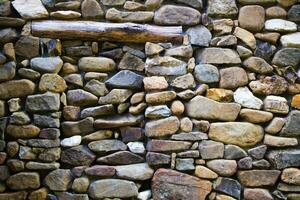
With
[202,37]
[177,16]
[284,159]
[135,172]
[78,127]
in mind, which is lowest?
[135,172]

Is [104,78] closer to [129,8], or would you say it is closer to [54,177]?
[129,8]

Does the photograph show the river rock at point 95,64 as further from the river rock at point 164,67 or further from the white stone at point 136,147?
the white stone at point 136,147

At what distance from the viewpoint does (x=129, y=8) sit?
2184 mm

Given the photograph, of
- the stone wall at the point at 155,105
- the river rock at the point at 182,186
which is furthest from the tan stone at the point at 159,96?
the river rock at the point at 182,186

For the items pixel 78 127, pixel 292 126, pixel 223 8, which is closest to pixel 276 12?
pixel 223 8

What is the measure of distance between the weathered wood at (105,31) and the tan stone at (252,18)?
0.39 m

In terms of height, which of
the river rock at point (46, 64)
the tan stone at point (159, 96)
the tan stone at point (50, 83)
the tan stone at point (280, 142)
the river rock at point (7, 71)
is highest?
the river rock at point (46, 64)

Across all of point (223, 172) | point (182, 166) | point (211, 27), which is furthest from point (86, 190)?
point (211, 27)

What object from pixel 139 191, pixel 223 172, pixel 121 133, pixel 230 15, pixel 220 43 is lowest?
pixel 139 191

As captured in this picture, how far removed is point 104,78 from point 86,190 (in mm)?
702

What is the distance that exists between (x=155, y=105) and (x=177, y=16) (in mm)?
570

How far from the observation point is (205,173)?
2.13 meters

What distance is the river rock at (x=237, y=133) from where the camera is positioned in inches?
83.9

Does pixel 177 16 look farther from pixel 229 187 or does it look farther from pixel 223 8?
pixel 229 187
